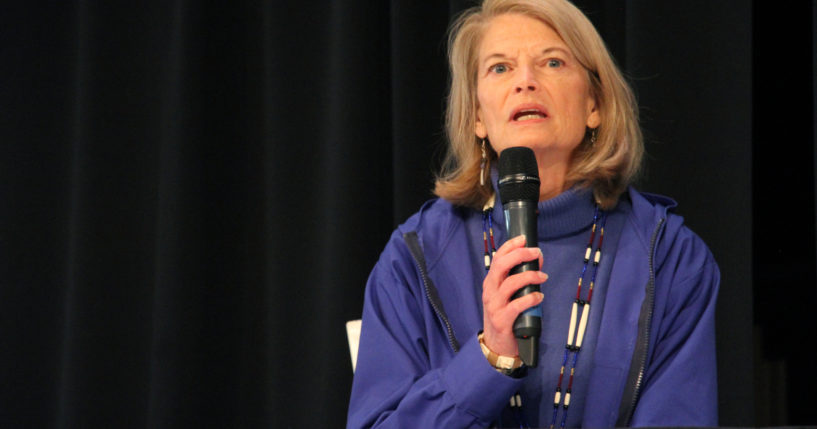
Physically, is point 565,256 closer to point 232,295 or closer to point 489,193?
point 489,193

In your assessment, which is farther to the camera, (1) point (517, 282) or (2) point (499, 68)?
(2) point (499, 68)

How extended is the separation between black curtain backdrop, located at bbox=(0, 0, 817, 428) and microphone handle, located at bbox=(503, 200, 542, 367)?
0.91 metres

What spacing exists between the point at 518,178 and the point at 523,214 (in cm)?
6

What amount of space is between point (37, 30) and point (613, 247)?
1.82 m

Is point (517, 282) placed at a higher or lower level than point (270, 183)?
lower

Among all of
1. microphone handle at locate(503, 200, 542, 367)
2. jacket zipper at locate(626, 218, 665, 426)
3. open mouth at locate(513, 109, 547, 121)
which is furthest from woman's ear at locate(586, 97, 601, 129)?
microphone handle at locate(503, 200, 542, 367)

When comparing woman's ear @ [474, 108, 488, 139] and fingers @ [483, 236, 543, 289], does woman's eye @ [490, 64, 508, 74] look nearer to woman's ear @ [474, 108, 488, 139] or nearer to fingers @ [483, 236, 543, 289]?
woman's ear @ [474, 108, 488, 139]

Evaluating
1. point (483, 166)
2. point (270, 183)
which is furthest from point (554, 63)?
point (270, 183)

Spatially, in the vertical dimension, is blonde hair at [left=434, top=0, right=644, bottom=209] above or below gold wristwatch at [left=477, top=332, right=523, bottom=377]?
above

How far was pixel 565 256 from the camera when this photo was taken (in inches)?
60.2

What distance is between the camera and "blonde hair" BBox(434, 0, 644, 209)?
155 centimetres

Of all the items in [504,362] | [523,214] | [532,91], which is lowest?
[504,362]

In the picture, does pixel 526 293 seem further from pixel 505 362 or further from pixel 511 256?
pixel 505 362

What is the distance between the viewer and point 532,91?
1499 mm
